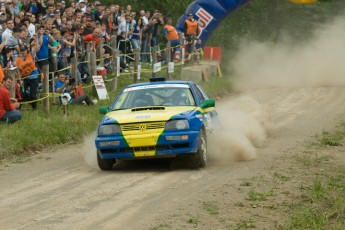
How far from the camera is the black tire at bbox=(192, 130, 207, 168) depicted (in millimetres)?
13547

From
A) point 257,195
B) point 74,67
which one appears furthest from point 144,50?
point 257,195

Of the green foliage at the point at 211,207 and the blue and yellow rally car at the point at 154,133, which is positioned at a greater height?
the blue and yellow rally car at the point at 154,133

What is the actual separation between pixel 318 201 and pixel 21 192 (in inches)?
168

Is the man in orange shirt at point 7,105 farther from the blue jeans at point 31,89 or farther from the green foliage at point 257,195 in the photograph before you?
the green foliage at point 257,195

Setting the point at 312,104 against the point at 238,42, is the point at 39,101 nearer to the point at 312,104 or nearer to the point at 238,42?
the point at 312,104

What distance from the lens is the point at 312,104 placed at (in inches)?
1003

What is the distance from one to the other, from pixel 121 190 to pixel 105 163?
6.97ft

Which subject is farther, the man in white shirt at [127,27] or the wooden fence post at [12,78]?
the man in white shirt at [127,27]

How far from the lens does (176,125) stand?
13367 mm

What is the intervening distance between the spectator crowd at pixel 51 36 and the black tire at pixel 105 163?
3.81 metres

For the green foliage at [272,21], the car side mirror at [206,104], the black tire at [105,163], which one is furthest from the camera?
the green foliage at [272,21]

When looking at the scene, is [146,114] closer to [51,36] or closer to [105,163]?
[105,163]

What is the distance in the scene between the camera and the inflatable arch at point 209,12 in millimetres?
30547

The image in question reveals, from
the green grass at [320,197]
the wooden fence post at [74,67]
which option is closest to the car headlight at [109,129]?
the green grass at [320,197]
